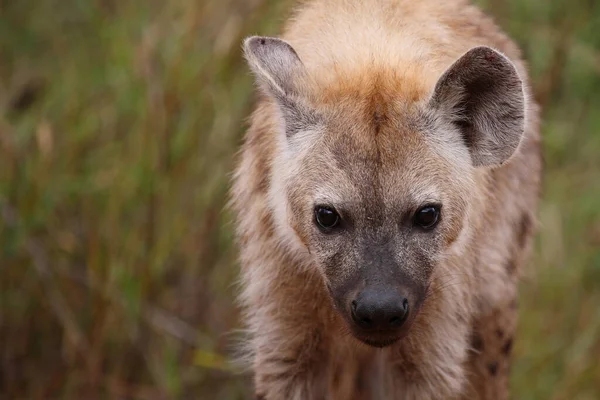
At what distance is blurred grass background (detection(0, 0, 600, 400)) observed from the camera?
13.3 ft

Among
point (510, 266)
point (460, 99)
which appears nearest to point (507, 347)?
point (510, 266)

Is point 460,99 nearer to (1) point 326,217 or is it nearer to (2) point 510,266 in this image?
(1) point 326,217

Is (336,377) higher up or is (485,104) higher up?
(485,104)

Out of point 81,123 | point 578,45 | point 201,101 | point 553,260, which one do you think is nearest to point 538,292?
point 553,260

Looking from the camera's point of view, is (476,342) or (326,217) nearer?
(326,217)

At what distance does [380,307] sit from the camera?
99.4 inches

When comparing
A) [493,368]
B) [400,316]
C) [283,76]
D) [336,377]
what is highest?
[283,76]

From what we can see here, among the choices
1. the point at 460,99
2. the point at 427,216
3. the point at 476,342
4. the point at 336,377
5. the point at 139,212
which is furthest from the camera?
the point at 139,212

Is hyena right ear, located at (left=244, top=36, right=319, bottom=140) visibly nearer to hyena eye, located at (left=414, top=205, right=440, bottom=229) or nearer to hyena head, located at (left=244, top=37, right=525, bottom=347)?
hyena head, located at (left=244, top=37, right=525, bottom=347)

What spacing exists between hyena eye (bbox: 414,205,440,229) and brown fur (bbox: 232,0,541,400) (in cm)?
3

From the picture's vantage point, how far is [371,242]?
260cm

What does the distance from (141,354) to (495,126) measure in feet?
6.14

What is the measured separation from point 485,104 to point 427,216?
13.2 inches

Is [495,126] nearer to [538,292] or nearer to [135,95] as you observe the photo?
[135,95]
